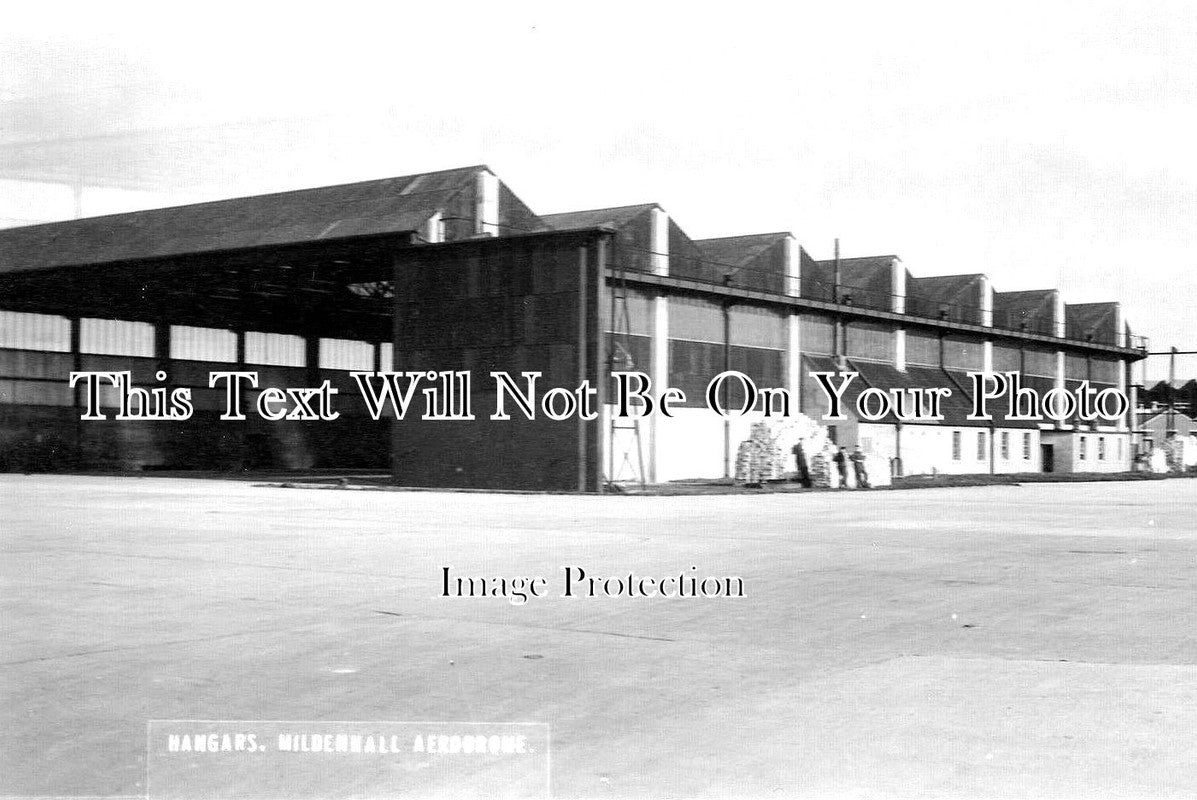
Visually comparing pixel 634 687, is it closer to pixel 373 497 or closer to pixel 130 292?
pixel 373 497

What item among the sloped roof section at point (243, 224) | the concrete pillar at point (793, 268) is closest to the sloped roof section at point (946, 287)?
the concrete pillar at point (793, 268)

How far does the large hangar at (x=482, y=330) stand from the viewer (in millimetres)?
40281

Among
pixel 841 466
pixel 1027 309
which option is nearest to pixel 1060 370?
pixel 1027 309

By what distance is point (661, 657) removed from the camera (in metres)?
8.60

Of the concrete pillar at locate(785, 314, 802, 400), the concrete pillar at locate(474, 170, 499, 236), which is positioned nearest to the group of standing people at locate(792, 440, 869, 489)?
the concrete pillar at locate(785, 314, 802, 400)

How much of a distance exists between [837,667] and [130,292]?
48110 millimetres

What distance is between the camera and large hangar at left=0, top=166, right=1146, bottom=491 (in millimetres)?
40281

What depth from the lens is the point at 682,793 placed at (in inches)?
209

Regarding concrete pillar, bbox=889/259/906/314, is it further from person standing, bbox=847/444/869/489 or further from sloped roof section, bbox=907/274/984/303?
person standing, bbox=847/444/869/489

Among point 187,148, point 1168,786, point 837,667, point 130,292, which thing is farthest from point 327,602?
point 130,292

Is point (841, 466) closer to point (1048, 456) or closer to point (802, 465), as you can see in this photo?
point (802, 465)

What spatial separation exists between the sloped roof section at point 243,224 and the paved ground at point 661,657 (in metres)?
25.2

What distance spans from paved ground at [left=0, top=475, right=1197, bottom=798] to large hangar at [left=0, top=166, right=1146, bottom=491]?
22.1 meters

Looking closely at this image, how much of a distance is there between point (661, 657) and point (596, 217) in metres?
40.5
